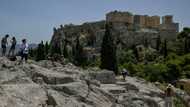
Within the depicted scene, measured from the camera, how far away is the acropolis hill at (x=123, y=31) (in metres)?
134

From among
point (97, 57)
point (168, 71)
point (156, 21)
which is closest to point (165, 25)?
point (156, 21)

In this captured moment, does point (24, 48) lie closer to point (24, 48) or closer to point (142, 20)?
point (24, 48)

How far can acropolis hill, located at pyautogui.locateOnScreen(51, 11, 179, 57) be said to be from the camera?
133850 mm

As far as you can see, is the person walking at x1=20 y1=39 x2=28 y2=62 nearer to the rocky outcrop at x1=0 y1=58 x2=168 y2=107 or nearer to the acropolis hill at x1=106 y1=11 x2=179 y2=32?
the rocky outcrop at x1=0 y1=58 x2=168 y2=107

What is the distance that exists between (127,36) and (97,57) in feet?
56.6

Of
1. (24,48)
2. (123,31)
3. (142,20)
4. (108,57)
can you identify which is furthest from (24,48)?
(142,20)

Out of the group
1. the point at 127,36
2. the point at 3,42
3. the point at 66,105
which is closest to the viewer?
the point at 66,105

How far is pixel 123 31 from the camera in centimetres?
13825

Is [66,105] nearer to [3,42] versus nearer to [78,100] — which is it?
[78,100]

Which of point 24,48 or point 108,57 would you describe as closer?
point 24,48

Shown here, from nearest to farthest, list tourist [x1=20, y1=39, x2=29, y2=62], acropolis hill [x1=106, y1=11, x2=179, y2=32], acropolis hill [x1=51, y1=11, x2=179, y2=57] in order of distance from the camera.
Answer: tourist [x1=20, y1=39, x2=29, y2=62] → acropolis hill [x1=51, y1=11, x2=179, y2=57] → acropolis hill [x1=106, y1=11, x2=179, y2=32]

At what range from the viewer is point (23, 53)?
22688mm

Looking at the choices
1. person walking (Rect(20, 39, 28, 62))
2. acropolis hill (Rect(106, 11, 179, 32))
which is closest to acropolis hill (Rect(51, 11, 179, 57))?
acropolis hill (Rect(106, 11, 179, 32))

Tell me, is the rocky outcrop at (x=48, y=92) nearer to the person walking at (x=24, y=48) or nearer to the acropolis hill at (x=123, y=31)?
the person walking at (x=24, y=48)
